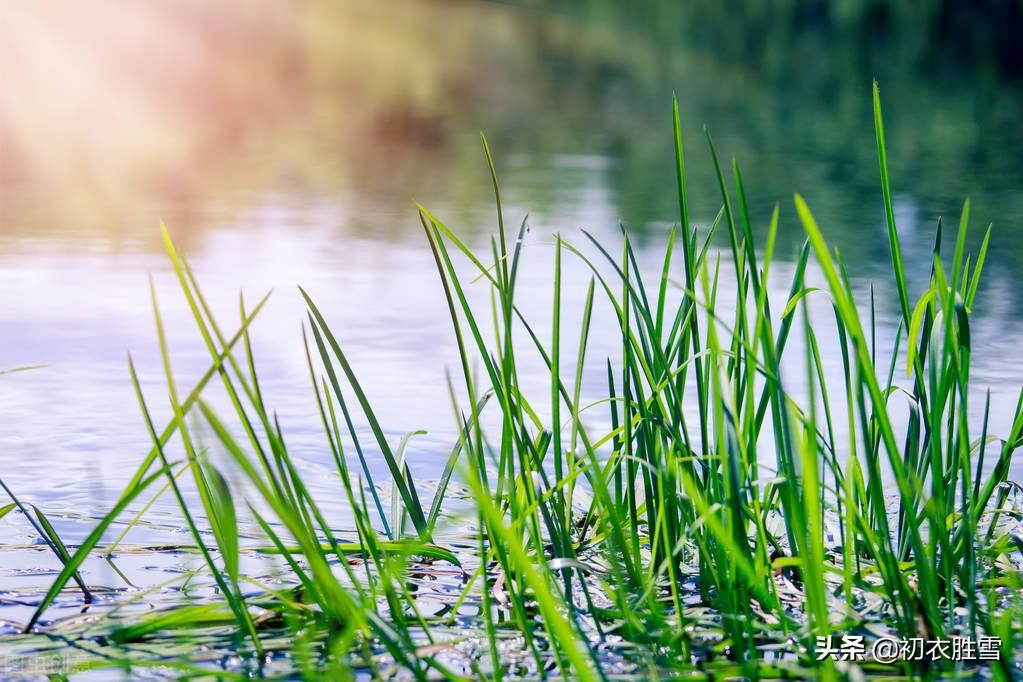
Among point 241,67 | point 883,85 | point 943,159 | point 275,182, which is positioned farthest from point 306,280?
point 883,85

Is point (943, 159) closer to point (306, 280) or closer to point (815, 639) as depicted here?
point (306, 280)

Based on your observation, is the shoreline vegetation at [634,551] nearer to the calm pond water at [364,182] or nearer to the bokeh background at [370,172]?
the bokeh background at [370,172]

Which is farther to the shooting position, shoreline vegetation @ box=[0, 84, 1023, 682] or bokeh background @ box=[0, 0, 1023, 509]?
bokeh background @ box=[0, 0, 1023, 509]

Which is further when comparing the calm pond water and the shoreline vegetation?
the calm pond water

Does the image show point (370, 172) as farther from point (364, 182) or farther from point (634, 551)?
point (634, 551)

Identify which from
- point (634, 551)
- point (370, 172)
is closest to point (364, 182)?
point (370, 172)

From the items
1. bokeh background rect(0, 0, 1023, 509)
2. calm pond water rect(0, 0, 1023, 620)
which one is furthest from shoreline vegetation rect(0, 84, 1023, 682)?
calm pond water rect(0, 0, 1023, 620)

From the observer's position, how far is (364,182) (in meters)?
4.01

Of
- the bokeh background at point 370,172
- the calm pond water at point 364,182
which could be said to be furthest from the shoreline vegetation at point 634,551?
the calm pond water at point 364,182

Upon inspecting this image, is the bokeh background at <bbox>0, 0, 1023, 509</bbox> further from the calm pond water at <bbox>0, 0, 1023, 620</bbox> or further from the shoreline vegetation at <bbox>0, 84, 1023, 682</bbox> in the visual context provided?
the shoreline vegetation at <bbox>0, 84, 1023, 682</bbox>

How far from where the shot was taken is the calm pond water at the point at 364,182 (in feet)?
5.58

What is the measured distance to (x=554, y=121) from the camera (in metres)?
6.04

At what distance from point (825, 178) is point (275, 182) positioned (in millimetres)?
1748

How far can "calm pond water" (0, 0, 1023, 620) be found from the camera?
1701mm
